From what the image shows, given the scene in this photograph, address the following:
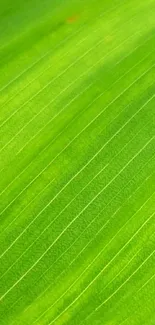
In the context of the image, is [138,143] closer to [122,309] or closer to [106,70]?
[106,70]

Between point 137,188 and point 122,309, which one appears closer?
point 122,309

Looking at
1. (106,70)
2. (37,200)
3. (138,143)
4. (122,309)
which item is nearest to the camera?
(122,309)

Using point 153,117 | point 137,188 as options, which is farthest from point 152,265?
point 153,117

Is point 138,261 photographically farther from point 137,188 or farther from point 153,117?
point 153,117

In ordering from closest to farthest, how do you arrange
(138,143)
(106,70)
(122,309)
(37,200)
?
(122,309) < (37,200) < (138,143) < (106,70)

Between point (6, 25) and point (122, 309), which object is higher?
point (6, 25)

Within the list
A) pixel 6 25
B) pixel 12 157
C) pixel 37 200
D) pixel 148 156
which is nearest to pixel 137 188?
pixel 148 156

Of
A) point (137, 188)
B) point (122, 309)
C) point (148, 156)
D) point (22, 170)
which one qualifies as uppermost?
point (148, 156)
